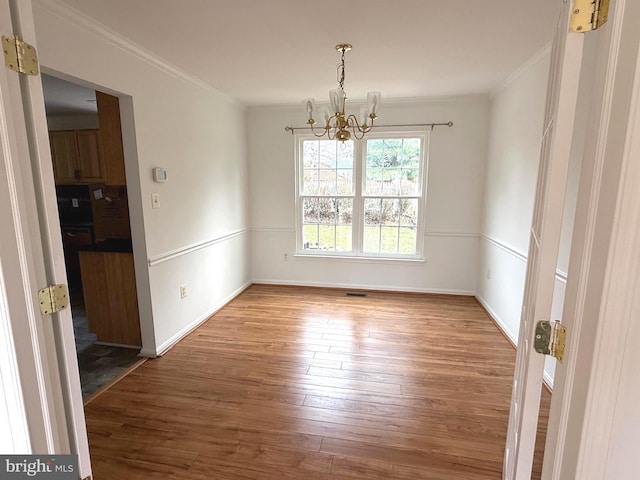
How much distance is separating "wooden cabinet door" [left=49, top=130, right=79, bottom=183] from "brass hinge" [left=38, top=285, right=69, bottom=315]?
12.8 feet

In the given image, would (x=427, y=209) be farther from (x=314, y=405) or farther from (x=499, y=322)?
(x=314, y=405)

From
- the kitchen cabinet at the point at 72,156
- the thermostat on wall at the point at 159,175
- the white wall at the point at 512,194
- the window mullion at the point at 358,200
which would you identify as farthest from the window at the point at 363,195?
the kitchen cabinet at the point at 72,156

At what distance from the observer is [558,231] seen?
2.84 ft

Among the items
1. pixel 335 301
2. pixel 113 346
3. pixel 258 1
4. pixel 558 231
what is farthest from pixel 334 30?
pixel 113 346

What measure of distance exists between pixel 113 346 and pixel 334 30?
3207 millimetres

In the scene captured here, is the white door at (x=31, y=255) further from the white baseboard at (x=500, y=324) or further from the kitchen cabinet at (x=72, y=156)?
the kitchen cabinet at (x=72, y=156)

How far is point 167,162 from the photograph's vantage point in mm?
2832

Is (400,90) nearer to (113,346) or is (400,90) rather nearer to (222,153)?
(222,153)

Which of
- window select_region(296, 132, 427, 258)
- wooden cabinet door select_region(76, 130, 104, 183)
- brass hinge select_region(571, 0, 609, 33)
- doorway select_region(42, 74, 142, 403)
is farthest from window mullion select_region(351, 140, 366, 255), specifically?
brass hinge select_region(571, 0, 609, 33)

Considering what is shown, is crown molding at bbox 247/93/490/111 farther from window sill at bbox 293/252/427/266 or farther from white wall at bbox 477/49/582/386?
window sill at bbox 293/252/427/266

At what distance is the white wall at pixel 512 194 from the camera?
2.59 metres

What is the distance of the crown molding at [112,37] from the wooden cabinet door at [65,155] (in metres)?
2.07

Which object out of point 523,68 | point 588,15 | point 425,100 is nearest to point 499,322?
point 523,68

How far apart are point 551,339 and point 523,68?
291cm
